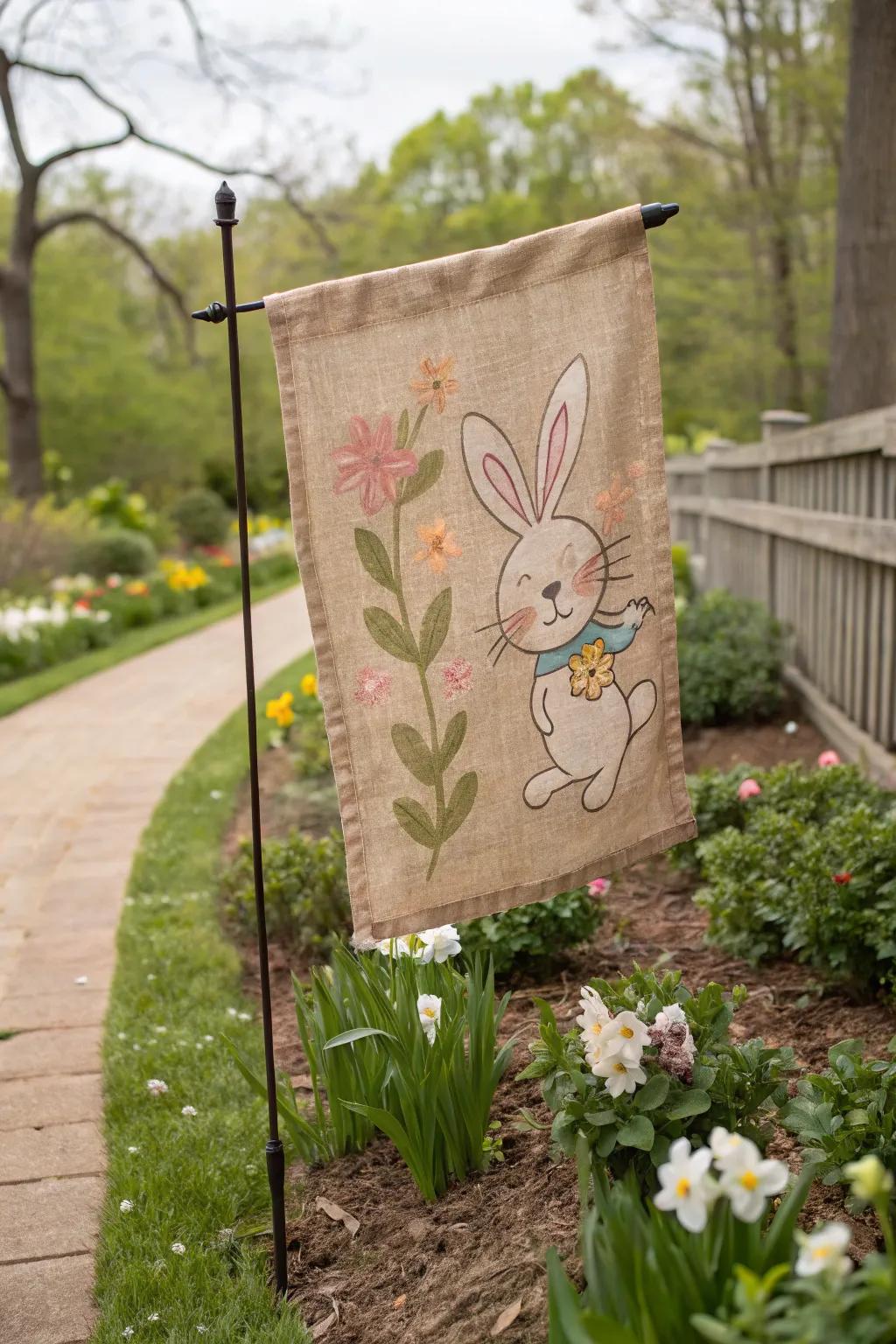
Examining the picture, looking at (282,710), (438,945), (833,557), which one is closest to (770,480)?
(833,557)

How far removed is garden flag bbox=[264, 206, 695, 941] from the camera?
1927 mm

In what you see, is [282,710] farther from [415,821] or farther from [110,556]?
[110,556]

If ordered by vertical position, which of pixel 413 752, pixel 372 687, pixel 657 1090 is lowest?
pixel 657 1090

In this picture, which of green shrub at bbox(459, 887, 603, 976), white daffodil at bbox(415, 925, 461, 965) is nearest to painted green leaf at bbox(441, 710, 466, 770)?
white daffodil at bbox(415, 925, 461, 965)

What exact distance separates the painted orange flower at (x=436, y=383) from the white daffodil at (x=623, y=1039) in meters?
1.02

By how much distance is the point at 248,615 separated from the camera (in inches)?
79.9

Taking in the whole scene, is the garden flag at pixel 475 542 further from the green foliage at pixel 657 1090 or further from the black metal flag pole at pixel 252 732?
the green foliage at pixel 657 1090

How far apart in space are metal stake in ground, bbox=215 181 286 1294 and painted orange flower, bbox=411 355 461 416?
293 millimetres

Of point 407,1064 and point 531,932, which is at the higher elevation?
point 407,1064

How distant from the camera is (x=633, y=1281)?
4.86ft

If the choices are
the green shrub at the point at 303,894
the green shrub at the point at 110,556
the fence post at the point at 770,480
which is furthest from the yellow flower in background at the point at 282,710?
the green shrub at the point at 110,556

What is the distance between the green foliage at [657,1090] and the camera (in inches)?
74.4

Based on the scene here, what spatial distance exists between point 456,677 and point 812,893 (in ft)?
4.96

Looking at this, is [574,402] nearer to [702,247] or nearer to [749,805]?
[749,805]
